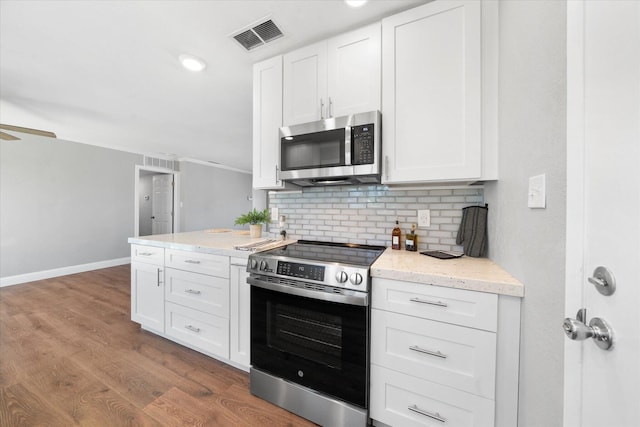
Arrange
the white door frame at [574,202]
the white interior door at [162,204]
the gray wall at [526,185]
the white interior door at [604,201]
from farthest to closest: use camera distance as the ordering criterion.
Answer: the white interior door at [162,204], the gray wall at [526,185], the white door frame at [574,202], the white interior door at [604,201]

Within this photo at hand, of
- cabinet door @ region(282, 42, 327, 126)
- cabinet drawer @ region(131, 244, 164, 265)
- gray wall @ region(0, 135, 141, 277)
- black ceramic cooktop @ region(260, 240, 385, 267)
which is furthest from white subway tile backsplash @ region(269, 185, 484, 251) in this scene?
gray wall @ region(0, 135, 141, 277)

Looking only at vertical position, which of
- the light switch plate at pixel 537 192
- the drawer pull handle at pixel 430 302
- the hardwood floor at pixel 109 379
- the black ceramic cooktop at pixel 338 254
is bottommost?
the hardwood floor at pixel 109 379

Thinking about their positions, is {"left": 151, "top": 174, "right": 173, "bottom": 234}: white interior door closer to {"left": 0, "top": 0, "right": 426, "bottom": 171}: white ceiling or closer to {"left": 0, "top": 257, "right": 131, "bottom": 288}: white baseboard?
{"left": 0, "top": 257, "right": 131, "bottom": 288}: white baseboard

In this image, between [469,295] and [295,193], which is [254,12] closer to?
[295,193]

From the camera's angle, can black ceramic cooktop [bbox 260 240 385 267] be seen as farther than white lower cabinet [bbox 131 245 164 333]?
No

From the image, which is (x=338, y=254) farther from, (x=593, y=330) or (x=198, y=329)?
(x=198, y=329)

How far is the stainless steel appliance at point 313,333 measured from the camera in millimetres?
1263

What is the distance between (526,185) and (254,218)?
1.96 metres

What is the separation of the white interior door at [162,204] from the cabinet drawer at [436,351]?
6067 mm

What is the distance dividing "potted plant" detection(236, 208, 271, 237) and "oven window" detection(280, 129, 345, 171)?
25.2 inches

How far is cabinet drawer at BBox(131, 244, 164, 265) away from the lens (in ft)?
6.91

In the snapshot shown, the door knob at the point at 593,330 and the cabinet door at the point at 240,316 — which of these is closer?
the door knob at the point at 593,330

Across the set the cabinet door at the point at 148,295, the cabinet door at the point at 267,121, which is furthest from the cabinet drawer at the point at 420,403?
the cabinet door at the point at 148,295

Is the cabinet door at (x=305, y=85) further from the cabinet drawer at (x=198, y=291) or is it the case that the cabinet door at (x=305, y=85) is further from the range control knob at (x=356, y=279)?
the cabinet drawer at (x=198, y=291)
